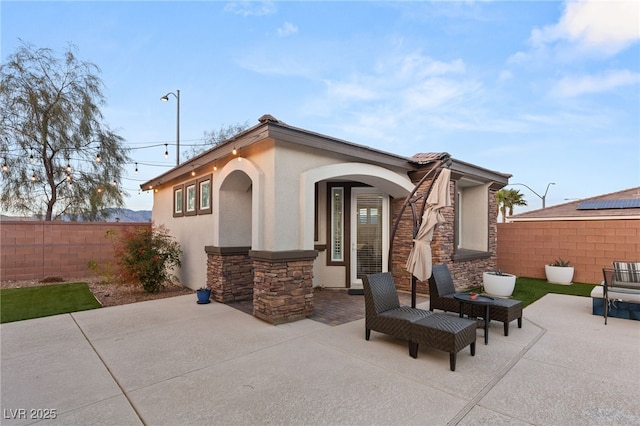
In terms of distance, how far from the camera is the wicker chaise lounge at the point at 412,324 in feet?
12.3

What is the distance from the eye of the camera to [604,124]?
37.7ft

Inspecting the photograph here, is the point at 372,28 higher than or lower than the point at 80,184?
higher

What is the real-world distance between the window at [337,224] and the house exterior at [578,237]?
6905 millimetres

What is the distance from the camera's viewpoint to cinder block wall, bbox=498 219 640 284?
947cm

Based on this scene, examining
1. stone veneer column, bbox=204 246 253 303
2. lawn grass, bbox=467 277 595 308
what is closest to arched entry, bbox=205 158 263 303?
stone veneer column, bbox=204 246 253 303

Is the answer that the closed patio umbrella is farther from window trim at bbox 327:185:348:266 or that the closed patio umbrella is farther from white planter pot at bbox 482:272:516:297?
white planter pot at bbox 482:272:516:297

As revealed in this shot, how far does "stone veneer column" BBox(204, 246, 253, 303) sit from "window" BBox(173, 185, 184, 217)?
2787mm

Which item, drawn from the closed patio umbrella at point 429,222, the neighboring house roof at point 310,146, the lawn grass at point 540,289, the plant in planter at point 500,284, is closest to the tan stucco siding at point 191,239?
the neighboring house roof at point 310,146

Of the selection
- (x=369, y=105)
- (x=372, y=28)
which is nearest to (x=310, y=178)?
(x=372, y=28)

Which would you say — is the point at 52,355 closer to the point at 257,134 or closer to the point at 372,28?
the point at 257,134

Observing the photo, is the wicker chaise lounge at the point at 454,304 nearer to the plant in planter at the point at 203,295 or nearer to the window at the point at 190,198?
the plant in planter at the point at 203,295

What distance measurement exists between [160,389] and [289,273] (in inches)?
105

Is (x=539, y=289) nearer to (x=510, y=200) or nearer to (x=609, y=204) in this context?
(x=609, y=204)

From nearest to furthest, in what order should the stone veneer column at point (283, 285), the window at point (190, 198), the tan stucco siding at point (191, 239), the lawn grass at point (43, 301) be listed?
the stone veneer column at point (283, 285)
the lawn grass at point (43, 301)
the tan stucco siding at point (191, 239)
the window at point (190, 198)
